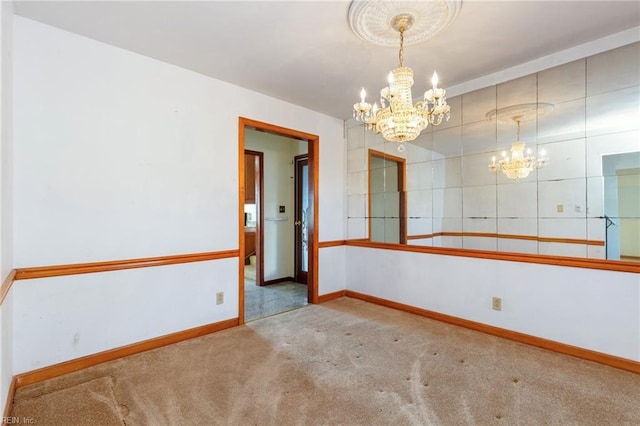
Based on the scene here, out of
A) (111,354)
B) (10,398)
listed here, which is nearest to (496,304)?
(111,354)

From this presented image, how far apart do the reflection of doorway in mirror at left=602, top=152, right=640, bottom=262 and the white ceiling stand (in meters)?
0.96

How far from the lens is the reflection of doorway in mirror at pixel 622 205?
2.10 meters

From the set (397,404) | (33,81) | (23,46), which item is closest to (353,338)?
(397,404)

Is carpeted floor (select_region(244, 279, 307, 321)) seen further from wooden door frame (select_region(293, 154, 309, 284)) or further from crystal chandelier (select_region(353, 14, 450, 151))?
crystal chandelier (select_region(353, 14, 450, 151))

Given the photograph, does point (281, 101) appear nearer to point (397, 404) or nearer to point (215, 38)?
point (215, 38)

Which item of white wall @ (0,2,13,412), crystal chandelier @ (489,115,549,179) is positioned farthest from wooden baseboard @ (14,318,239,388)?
crystal chandelier @ (489,115,549,179)

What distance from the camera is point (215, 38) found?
7.26 ft

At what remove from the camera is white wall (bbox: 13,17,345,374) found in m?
2.00

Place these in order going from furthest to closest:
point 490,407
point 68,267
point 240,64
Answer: point 240,64
point 68,267
point 490,407

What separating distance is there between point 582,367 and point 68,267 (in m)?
3.79

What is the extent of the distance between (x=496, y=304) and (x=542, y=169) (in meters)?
1.26

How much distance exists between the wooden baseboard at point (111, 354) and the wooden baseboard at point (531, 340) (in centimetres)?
201

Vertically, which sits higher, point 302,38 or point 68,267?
point 302,38

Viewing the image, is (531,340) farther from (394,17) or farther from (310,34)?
(310,34)
